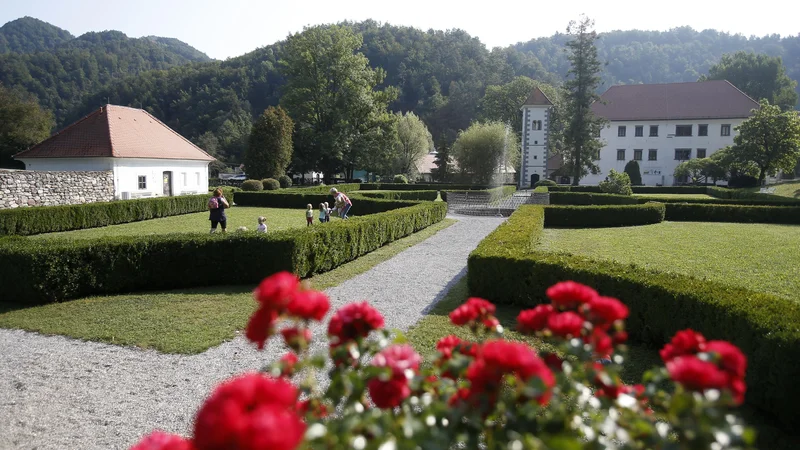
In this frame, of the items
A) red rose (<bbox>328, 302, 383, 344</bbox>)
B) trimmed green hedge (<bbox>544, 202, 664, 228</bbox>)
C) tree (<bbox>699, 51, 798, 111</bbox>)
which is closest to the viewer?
red rose (<bbox>328, 302, 383, 344</bbox>)

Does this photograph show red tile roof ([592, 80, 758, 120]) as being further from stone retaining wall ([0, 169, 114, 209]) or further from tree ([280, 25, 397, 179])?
stone retaining wall ([0, 169, 114, 209])

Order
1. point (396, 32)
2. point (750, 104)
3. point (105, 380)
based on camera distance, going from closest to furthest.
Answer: point (105, 380) < point (750, 104) < point (396, 32)

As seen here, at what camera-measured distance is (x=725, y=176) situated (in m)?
46.1

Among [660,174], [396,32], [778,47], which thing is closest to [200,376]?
[660,174]

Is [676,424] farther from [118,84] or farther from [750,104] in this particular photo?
[118,84]

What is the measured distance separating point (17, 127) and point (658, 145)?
61.7 meters

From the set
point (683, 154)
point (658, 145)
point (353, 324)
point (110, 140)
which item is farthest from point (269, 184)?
point (683, 154)

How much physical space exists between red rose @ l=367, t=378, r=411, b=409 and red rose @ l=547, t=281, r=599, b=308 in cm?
77

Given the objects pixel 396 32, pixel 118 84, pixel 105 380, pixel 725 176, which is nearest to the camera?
pixel 105 380

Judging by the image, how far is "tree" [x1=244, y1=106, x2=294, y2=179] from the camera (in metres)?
41.1

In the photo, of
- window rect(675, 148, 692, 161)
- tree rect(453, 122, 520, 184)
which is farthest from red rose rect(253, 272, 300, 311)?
window rect(675, 148, 692, 161)

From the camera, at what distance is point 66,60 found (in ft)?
266

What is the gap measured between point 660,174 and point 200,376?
58501 mm

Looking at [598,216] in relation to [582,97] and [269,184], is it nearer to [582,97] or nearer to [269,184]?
[269,184]
